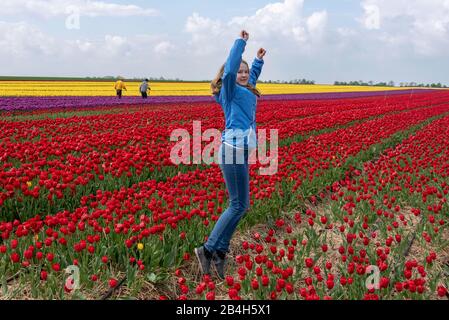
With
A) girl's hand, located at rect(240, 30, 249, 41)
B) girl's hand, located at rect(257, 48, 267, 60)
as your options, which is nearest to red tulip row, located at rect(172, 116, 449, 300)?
girl's hand, located at rect(257, 48, 267, 60)

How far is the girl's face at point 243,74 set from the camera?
401 centimetres

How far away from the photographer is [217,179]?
6.61 metres

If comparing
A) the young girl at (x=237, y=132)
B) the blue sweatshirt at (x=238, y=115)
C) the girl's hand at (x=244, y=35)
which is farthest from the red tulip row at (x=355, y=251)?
the girl's hand at (x=244, y=35)

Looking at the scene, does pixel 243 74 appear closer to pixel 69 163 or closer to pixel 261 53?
pixel 261 53

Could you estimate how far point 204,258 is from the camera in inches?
168

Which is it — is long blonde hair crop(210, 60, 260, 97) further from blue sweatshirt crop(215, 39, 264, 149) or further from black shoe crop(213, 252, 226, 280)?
black shoe crop(213, 252, 226, 280)

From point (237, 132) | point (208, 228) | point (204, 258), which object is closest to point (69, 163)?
point (208, 228)

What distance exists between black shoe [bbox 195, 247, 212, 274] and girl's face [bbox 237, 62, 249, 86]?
162 centimetres

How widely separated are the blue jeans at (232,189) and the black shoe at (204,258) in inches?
2.1
